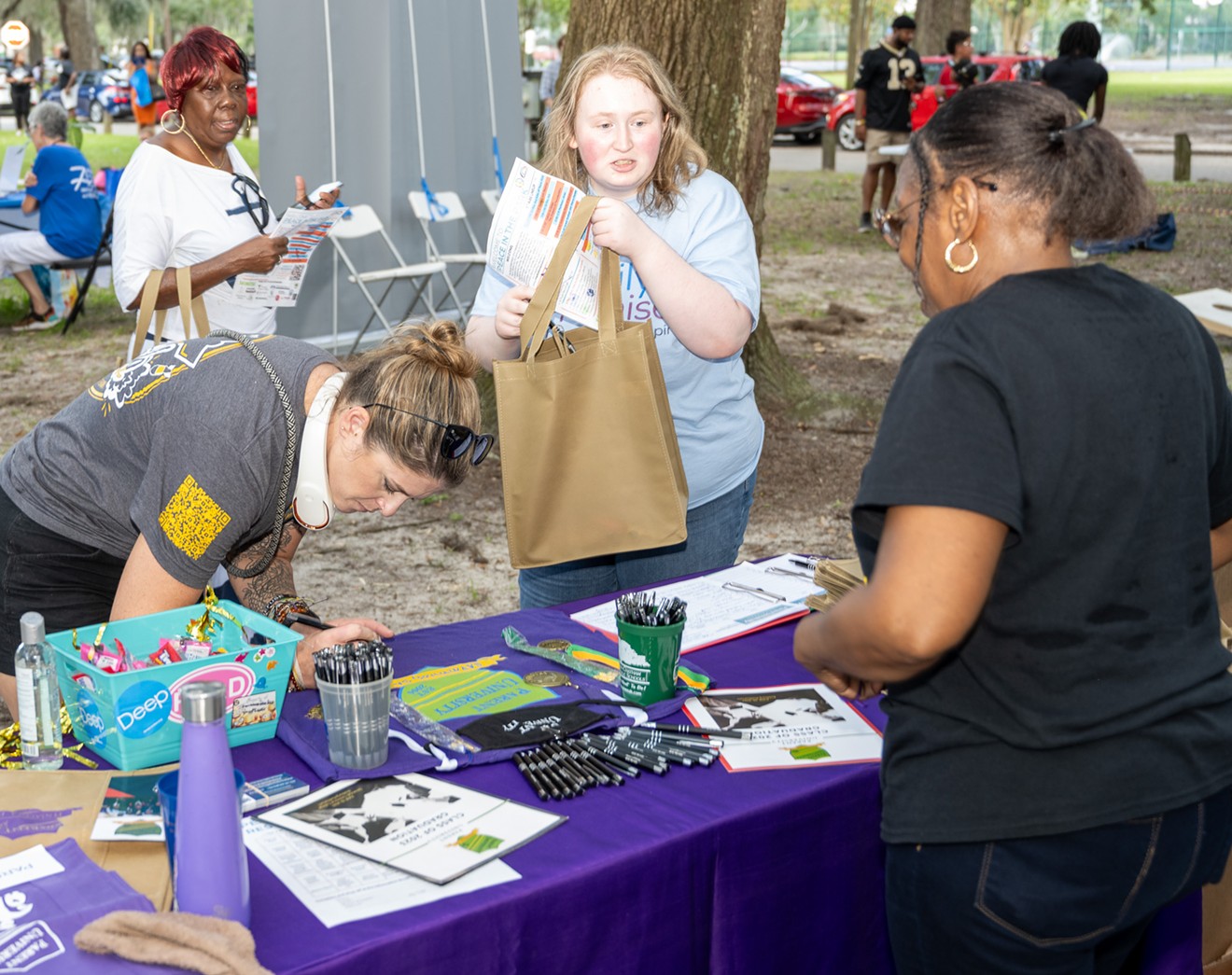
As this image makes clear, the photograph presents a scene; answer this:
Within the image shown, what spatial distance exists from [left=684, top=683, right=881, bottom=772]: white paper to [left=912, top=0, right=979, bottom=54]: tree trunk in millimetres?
18181

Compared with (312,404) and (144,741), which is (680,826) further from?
(312,404)

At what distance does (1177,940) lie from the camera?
1.92 metres

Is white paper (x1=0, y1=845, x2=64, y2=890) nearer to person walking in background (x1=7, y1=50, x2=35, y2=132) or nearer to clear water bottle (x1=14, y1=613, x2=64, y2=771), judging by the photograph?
clear water bottle (x1=14, y1=613, x2=64, y2=771)

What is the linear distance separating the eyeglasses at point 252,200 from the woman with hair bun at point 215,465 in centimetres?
164

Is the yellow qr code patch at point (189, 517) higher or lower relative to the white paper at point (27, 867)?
higher

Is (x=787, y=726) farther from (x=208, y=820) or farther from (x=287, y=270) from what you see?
(x=287, y=270)

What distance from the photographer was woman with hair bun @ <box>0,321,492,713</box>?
1.86 metres

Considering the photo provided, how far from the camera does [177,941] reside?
1.32 meters

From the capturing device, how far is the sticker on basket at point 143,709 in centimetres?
169

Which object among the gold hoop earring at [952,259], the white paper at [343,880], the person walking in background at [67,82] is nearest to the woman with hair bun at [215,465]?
the white paper at [343,880]

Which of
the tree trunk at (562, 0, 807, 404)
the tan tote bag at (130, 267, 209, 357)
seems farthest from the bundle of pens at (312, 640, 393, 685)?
the tree trunk at (562, 0, 807, 404)

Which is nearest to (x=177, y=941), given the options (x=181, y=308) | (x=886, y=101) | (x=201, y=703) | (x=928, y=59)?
(x=201, y=703)

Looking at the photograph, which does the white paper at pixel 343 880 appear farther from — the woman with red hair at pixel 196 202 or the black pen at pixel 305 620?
the woman with red hair at pixel 196 202

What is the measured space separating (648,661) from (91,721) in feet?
2.61
